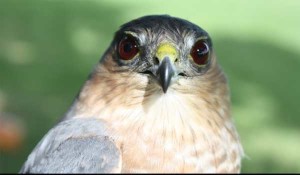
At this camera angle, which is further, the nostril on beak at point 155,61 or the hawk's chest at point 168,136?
the nostril on beak at point 155,61

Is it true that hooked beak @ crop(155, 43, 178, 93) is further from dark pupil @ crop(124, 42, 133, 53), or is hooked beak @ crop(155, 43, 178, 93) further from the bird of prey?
dark pupil @ crop(124, 42, 133, 53)

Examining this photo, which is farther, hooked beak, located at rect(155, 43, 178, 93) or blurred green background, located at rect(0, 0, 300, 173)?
blurred green background, located at rect(0, 0, 300, 173)

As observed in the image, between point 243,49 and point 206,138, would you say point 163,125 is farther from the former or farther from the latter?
point 243,49

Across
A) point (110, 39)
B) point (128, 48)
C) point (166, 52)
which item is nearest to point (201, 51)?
point (166, 52)

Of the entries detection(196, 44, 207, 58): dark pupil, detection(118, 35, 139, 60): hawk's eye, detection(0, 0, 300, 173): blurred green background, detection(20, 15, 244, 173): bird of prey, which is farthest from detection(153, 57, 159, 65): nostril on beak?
detection(0, 0, 300, 173): blurred green background

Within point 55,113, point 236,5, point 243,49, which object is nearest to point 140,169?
point 55,113

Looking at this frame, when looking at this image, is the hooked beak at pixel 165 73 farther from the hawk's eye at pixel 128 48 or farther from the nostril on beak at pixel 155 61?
the hawk's eye at pixel 128 48

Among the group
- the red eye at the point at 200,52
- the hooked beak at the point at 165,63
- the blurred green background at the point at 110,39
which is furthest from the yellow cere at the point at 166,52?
the blurred green background at the point at 110,39

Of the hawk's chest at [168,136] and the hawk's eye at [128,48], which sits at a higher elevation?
the hawk's eye at [128,48]
